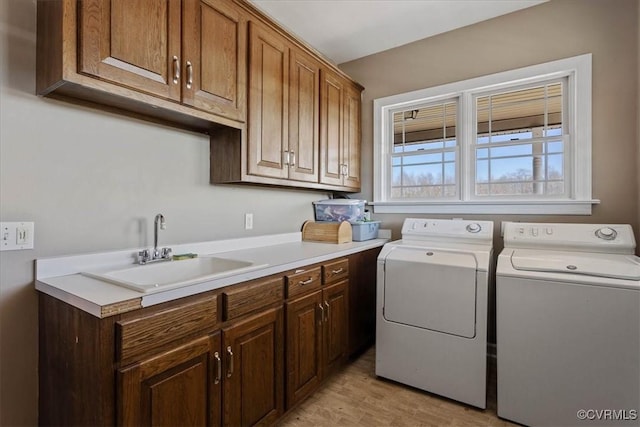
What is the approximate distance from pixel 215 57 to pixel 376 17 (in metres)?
1.46

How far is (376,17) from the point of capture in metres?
2.45

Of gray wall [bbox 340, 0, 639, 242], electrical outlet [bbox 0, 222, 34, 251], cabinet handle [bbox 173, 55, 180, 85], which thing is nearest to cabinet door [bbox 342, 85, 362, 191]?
gray wall [bbox 340, 0, 639, 242]

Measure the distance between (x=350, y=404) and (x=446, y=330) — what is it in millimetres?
741

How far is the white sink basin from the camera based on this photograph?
1.20 m

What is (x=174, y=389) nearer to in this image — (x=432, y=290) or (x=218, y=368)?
(x=218, y=368)

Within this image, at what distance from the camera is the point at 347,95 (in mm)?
2885

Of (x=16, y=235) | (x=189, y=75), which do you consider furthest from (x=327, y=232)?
(x=16, y=235)

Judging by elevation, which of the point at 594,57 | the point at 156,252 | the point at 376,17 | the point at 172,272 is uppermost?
the point at 376,17

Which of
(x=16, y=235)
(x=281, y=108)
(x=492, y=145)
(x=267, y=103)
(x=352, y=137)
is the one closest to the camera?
(x=16, y=235)

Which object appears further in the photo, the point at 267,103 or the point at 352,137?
the point at 352,137

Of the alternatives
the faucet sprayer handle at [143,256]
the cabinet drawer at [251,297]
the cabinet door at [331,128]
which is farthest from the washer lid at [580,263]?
the faucet sprayer handle at [143,256]

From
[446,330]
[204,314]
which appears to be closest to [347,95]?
[446,330]

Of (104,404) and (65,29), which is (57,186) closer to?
(65,29)

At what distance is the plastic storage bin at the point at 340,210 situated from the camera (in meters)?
2.76
